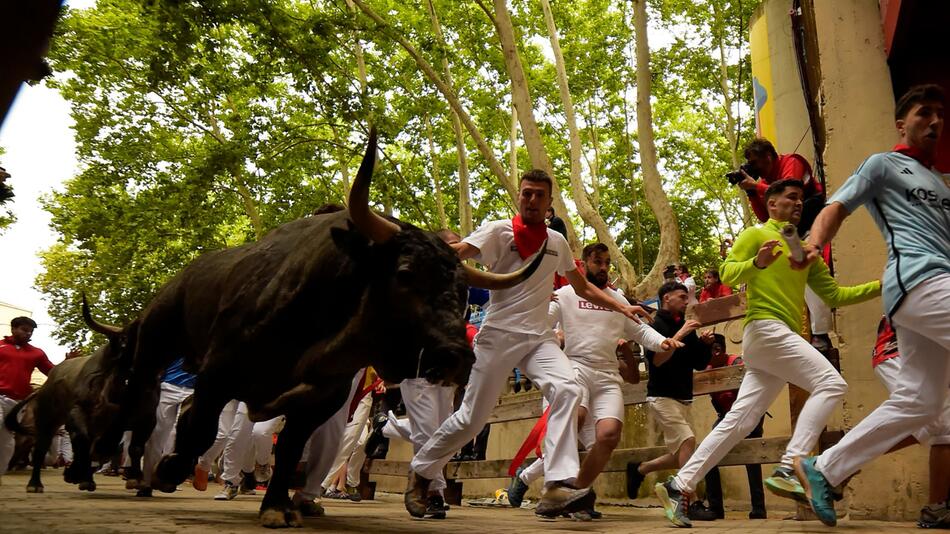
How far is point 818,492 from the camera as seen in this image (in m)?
5.46

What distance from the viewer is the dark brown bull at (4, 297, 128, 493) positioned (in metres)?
9.28

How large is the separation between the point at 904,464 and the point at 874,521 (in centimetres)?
55

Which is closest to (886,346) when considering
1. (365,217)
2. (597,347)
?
(597,347)

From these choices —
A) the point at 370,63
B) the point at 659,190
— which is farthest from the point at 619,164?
the point at 659,190

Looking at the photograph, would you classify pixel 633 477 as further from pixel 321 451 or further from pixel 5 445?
pixel 5 445

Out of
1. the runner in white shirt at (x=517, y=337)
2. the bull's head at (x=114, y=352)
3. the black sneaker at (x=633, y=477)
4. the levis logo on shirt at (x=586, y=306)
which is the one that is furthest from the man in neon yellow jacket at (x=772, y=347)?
the bull's head at (x=114, y=352)

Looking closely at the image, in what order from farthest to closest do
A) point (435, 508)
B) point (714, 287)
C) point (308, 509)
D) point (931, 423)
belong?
point (714, 287) < point (435, 508) < point (308, 509) < point (931, 423)

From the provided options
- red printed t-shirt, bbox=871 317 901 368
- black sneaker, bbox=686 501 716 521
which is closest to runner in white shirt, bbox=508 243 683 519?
black sneaker, bbox=686 501 716 521

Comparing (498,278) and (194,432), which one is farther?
(498,278)

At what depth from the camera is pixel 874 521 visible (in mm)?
6867

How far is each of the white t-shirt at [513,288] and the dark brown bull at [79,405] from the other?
3.82 meters

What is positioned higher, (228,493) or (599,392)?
(599,392)

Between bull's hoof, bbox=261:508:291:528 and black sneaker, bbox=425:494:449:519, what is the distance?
2.35 m

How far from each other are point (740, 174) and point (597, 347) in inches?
81.8
